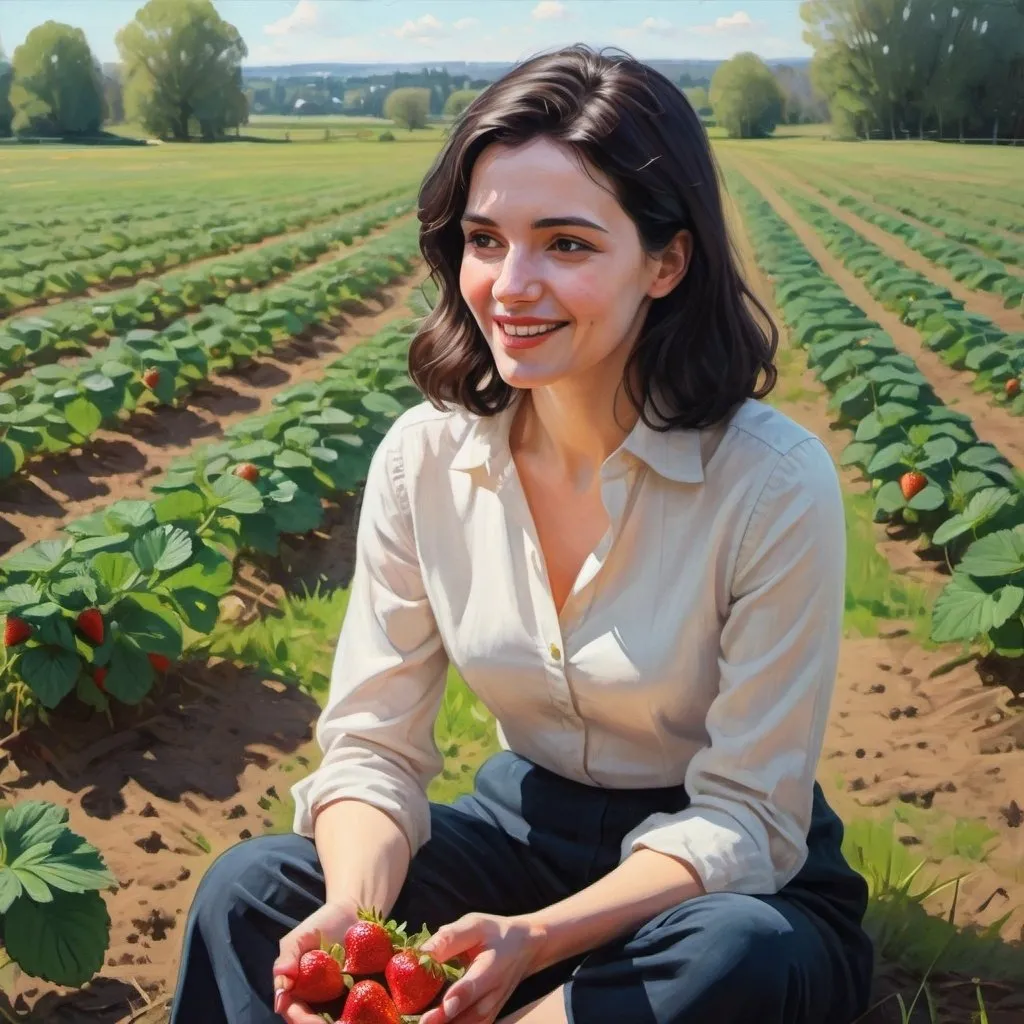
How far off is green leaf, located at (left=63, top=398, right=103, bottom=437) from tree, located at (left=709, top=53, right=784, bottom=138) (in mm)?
2205

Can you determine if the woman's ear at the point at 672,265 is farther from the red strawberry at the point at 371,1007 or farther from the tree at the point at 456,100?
the red strawberry at the point at 371,1007

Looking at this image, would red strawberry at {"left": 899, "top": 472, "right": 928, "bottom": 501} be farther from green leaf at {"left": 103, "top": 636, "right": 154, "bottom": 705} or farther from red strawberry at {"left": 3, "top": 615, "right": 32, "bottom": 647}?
red strawberry at {"left": 3, "top": 615, "right": 32, "bottom": 647}

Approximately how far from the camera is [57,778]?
98.2 inches

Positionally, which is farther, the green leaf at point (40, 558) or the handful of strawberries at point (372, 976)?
the green leaf at point (40, 558)

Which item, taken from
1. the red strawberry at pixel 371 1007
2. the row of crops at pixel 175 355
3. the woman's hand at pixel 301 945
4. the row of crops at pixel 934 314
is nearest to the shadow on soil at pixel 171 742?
the row of crops at pixel 175 355

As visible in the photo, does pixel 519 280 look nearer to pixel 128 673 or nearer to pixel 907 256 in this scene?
pixel 128 673

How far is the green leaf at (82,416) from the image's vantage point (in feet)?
12.7

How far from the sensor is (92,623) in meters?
2.54

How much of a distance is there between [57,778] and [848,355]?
316 cm

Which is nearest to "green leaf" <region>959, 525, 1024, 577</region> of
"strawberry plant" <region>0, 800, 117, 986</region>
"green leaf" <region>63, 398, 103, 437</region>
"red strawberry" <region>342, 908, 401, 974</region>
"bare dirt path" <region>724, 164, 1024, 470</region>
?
"bare dirt path" <region>724, 164, 1024, 470</region>

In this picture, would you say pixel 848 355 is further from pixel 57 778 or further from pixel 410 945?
pixel 410 945

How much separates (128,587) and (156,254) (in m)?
2.53

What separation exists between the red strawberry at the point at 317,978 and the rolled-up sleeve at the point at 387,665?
0.32 metres

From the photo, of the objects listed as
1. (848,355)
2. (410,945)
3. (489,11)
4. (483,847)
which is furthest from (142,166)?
(848,355)
